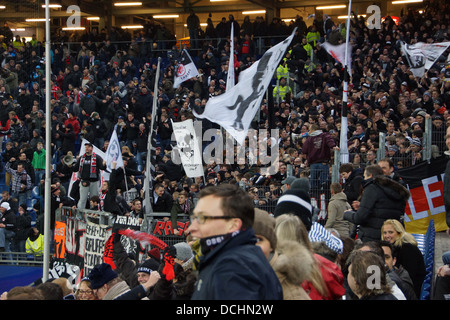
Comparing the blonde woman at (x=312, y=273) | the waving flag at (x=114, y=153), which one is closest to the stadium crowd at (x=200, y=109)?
the waving flag at (x=114, y=153)

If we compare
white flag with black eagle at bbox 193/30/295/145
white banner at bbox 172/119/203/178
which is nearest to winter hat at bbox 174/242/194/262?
white flag with black eagle at bbox 193/30/295/145

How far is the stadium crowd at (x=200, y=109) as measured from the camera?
13.1 metres

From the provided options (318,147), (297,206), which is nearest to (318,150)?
(318,147)

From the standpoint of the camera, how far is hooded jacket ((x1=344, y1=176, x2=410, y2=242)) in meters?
7.58

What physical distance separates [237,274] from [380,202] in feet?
16.1

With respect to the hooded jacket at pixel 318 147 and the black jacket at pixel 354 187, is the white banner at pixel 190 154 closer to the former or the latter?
the hooded jacket at pixel 318 147

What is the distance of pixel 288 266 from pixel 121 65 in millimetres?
25118

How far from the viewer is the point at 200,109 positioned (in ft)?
71.6

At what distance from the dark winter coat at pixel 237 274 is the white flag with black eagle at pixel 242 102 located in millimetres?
10612

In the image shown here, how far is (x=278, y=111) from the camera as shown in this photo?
20.9 m

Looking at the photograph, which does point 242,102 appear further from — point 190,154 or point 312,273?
point 312,273

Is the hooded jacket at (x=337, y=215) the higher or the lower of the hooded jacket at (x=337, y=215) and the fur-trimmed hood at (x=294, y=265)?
the lower

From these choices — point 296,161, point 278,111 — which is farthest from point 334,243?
point 278,111

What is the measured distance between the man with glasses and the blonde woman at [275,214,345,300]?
94 cm
